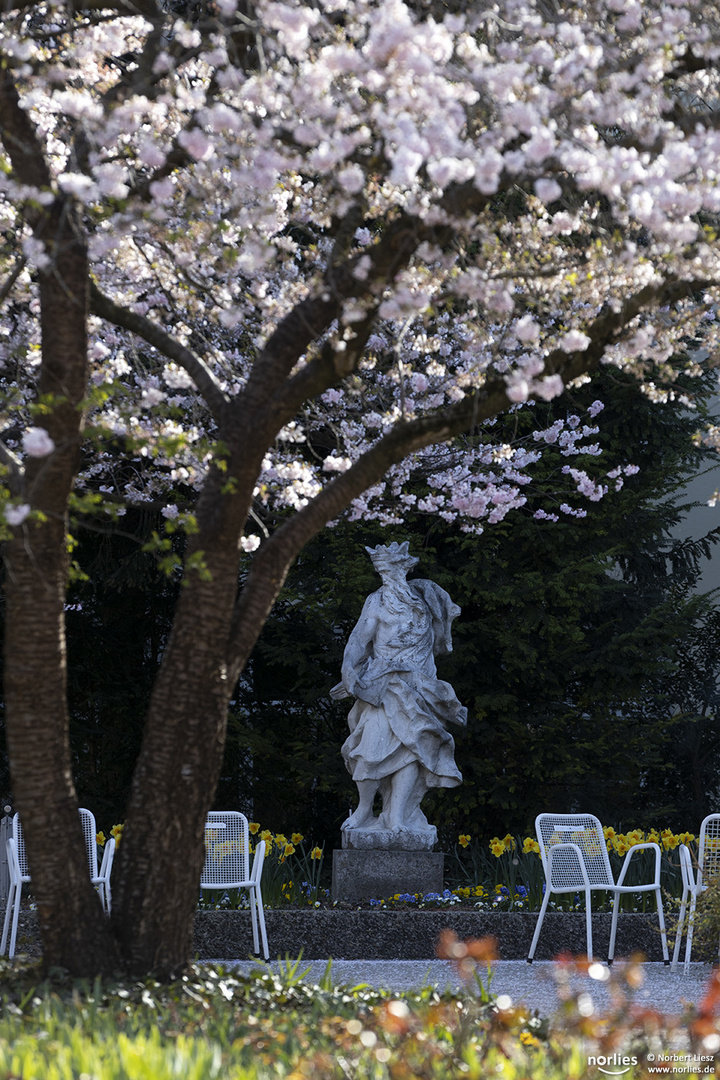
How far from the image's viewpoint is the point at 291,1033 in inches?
127

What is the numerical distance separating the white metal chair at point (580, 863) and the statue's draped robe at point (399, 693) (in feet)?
2.95

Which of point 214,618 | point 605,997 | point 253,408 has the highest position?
point 253,408

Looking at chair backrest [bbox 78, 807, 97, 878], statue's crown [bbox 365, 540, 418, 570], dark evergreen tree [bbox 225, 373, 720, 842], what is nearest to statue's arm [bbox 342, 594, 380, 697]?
statue's crown [bbox 365, 540, 418, 570]

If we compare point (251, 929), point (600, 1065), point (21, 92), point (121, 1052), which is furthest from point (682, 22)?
point (251, 929)

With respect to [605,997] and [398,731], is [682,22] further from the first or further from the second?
[398,731]

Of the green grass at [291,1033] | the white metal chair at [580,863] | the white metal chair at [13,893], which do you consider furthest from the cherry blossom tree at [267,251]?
the white metal chair at [580,863]

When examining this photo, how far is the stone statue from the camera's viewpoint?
763 centimetres

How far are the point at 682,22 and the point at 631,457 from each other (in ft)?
22.9

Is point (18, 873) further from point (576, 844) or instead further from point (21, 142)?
point (21, 142)

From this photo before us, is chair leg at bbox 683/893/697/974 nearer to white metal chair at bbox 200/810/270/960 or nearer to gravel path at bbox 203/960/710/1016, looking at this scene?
gravel path at bbox 203/960/710/1016

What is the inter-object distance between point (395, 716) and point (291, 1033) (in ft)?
14.7

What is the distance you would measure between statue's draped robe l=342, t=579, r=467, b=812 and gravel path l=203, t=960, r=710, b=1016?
1313 mm

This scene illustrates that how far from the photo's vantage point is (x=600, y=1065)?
303cm

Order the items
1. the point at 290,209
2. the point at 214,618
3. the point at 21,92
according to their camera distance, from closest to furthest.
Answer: the point at 214,618 → the point at 21,92 → the point at 290,209
